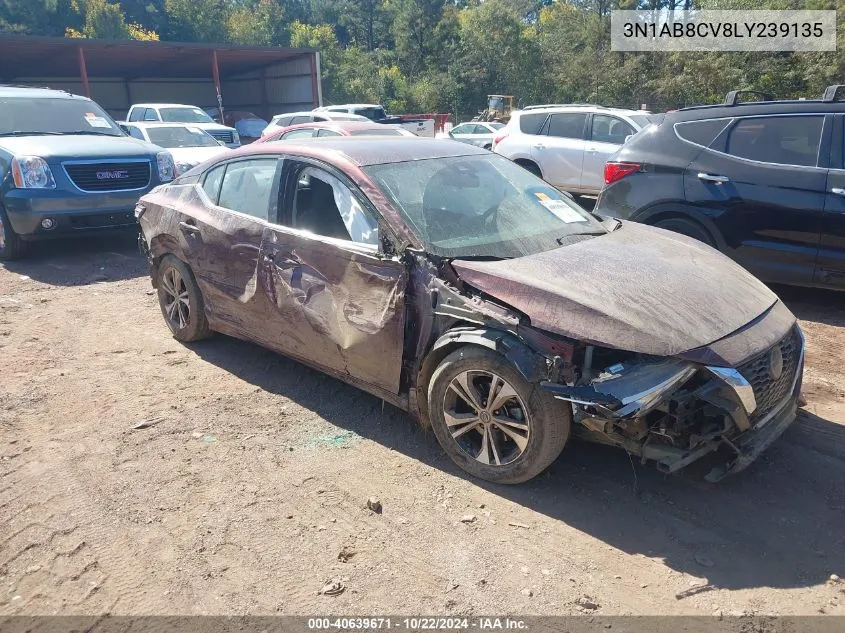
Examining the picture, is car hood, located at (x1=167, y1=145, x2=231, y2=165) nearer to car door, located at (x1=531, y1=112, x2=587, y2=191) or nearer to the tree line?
car door, located at (x1=531, y1=112, x2=587, y2=191)

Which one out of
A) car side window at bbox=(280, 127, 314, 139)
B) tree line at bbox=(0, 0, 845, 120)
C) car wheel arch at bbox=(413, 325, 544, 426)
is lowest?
car wheel arch at bbox=(413, 325, 544, 426)

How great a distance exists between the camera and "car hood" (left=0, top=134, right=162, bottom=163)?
8.04 metres

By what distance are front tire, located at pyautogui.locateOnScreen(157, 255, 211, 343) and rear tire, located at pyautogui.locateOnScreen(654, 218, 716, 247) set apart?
4.27 metres

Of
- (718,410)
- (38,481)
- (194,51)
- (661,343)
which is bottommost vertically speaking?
(38,481)

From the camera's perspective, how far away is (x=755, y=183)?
19.3ft

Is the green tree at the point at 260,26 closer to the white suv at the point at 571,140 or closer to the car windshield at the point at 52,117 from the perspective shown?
the white suv at the point at 571,140

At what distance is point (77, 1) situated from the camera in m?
49.5

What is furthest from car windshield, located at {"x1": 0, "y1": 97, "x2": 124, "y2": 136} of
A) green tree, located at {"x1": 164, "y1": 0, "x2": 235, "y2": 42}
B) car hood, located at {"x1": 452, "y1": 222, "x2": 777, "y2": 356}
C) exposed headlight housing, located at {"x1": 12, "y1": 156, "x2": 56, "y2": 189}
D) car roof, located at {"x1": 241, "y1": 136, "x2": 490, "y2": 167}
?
green tree, located at {"x1": 164, "y1": 0, "x2": 235, "y2": 42}

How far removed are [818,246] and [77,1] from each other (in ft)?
188

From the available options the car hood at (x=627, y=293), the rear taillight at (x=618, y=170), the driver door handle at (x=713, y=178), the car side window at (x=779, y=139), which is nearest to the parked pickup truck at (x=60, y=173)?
the rear taillight at (x=618, y=170)

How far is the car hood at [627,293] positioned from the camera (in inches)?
119

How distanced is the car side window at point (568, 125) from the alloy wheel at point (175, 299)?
8031mm

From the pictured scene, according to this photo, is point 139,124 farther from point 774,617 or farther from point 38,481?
point 774,617

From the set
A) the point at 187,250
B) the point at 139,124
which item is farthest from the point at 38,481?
the point at 139,124
